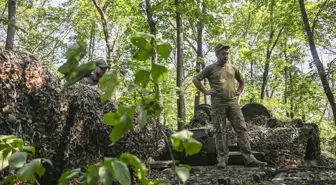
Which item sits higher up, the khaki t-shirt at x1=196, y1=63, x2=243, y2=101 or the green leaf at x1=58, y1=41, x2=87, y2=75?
the khaki t-shirt at x1=196, y1=63, x2=243, y2=101

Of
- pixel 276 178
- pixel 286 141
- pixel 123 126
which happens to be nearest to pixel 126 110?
pixel 123 126

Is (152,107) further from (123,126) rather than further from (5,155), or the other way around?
(5,155)

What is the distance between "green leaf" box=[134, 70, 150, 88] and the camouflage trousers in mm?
6425

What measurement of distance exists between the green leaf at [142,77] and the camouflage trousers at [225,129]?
6425mm

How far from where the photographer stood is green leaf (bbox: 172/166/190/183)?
81 centimetres

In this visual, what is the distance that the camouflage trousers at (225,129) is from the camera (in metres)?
7.22

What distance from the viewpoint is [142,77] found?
0.92 meters

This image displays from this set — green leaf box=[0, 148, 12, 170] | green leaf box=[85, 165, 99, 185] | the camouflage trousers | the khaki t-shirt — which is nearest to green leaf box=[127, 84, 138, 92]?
green leaf box=[85, 165, 99, 185]

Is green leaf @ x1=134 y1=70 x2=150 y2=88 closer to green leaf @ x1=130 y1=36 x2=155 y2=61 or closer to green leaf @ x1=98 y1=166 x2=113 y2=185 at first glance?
green leaf @ x1=130 y1=36 x2=155 y2=61

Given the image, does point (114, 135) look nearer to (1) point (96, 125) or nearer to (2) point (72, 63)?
(2) point (72, 63)

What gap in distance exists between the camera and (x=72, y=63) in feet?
2.92

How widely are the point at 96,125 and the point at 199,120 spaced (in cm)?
772

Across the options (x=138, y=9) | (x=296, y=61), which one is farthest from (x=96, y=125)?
(x=296, y=61)

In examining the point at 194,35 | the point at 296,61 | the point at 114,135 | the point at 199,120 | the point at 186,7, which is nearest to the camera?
the point at 114,135
